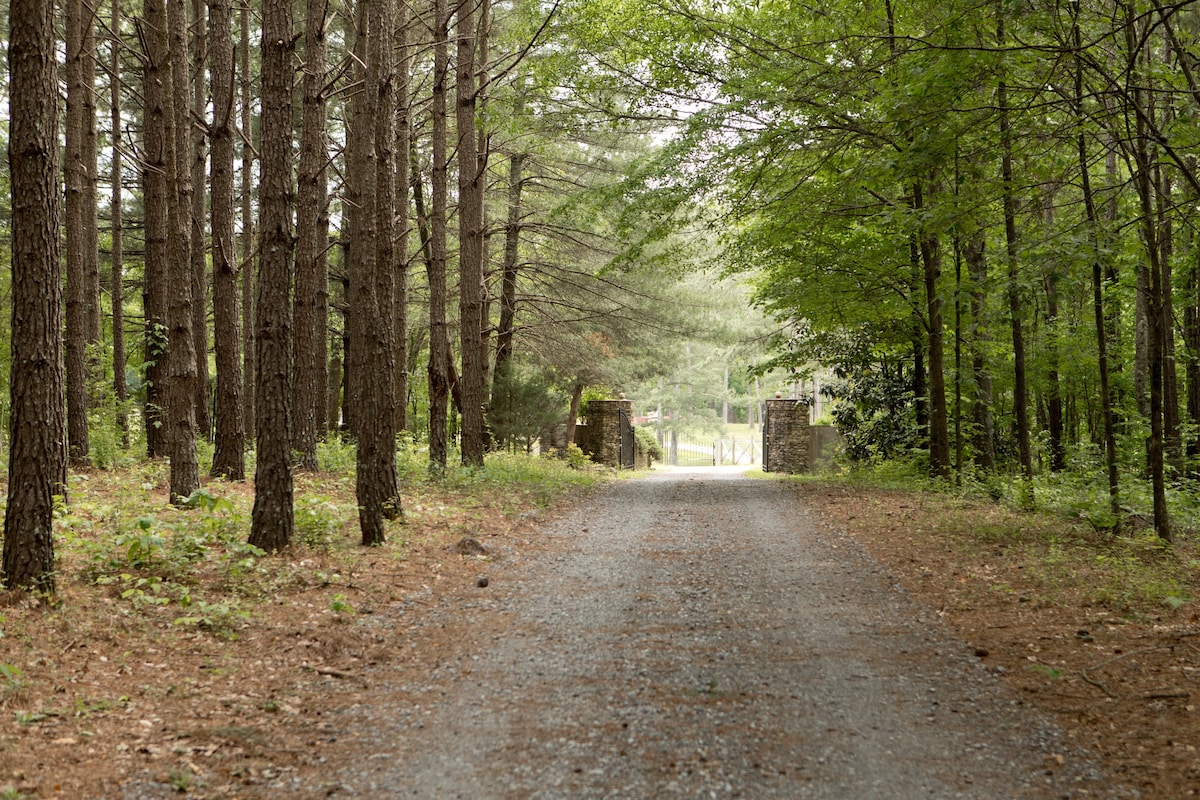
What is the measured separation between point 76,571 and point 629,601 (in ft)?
13.4

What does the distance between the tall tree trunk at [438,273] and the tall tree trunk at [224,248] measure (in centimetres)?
301

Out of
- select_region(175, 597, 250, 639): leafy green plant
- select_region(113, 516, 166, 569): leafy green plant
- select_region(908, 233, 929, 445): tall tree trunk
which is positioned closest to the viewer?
select_region(175, 597, 250, 639): leafy green plant

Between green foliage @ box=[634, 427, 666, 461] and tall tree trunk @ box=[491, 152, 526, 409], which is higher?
tall tree trunk @ box=[491, 152, 526, 409]

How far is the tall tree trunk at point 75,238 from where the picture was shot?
11.6 meters

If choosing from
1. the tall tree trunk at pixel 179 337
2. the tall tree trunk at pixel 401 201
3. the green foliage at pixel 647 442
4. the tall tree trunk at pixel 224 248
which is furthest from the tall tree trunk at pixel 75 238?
the green foliage at pixel 647 442

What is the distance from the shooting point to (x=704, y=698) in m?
4.45

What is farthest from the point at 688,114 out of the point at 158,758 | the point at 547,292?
the point at 158,758

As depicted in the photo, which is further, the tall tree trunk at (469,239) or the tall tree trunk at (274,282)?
the tall tree trunk at (469,239)

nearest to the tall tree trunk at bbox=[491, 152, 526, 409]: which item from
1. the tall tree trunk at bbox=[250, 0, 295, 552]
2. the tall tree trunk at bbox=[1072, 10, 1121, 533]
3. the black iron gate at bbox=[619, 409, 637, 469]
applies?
the black iron gate at bbox=[619, 409, 637, 469]

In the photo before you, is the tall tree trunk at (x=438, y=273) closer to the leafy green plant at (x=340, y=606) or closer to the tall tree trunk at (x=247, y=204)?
Result: the tall tree trunk at (x=247, y=204)

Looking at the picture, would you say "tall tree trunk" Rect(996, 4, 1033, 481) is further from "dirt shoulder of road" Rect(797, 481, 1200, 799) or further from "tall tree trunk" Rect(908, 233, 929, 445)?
"tall tree trunk" Rect(908, 233, 929, 445)

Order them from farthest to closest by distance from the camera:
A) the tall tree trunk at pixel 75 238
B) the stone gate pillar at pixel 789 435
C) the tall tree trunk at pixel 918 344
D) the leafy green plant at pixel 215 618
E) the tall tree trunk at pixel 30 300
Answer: the stone gate pillar at pixel 789 435 < the tall tree trunk at pixel 918 344 < the tall tree trunk at pixel 75 238 < the leafy green plant at pixel 215 618 < the tall tree trunk at pixel 30 300

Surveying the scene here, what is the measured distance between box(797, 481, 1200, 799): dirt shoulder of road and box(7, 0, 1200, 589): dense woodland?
1253 millimetres

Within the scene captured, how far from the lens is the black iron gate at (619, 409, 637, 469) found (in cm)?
2905
